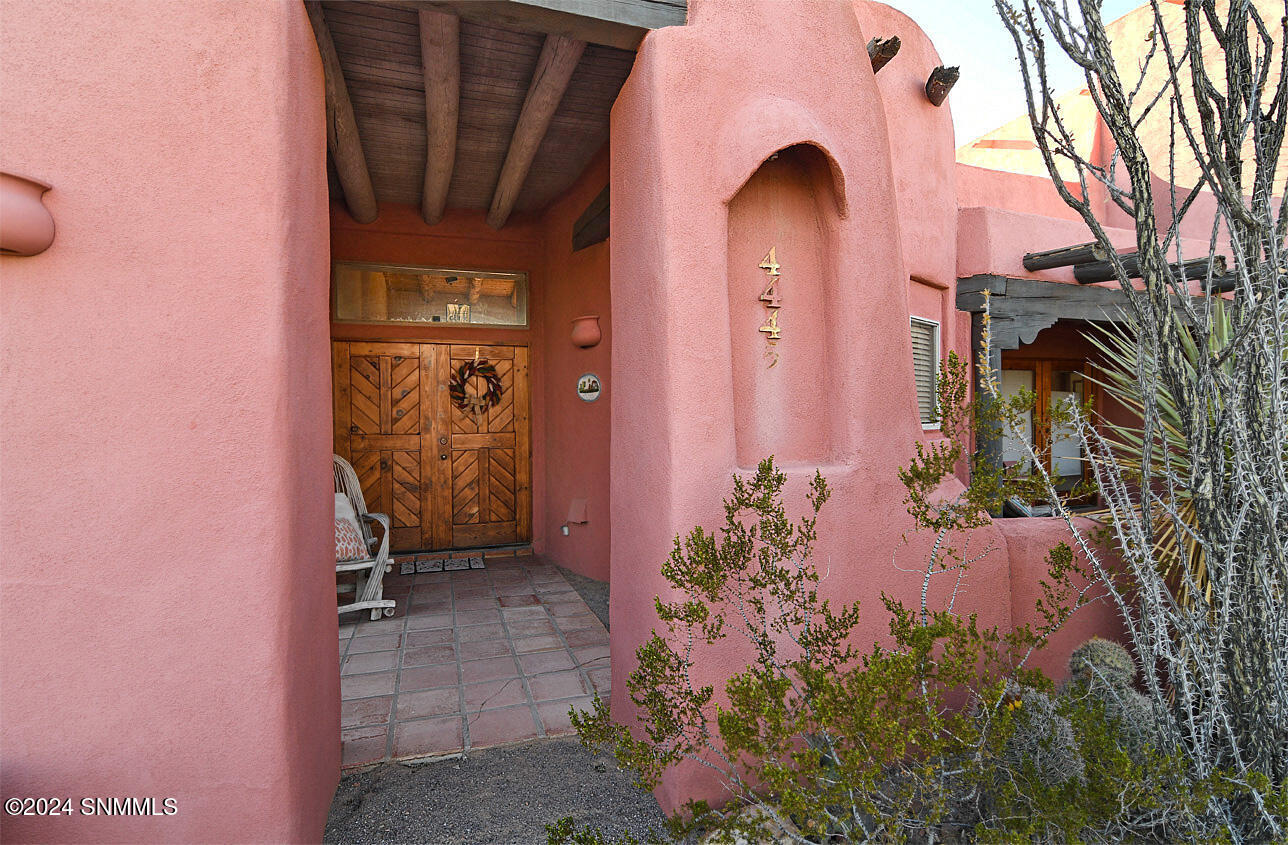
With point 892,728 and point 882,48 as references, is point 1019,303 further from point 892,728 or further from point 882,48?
point 892,728

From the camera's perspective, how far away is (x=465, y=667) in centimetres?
388

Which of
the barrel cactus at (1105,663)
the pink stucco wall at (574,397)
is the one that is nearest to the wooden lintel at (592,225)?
the pink stucco wall at (574,397)

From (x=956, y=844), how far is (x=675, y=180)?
2778 mm

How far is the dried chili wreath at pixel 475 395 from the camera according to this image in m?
6.42

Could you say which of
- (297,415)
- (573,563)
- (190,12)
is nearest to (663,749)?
(297,415)

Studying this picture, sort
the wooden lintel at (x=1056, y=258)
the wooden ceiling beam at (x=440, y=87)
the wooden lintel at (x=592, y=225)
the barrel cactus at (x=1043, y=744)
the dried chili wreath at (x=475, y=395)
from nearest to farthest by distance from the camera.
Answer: the barrel cactus at (x=1043, y=744), the wooden ceiling beam at (x=440, y=87), the wooden lintel at (x=592, y=225), the wooden lintel at (x=1056, y=258), the dried chili wreath at (x=475, y=395)

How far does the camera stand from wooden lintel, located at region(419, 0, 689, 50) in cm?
249

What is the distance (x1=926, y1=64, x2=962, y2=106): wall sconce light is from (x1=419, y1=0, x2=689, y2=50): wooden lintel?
313 cm

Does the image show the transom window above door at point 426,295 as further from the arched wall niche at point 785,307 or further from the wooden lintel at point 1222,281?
the wooden lintel at point 1222,281

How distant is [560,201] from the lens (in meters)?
5.98

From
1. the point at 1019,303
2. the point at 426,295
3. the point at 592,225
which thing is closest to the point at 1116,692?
the point at 1019,303

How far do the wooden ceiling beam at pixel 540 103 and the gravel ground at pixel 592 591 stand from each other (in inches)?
133

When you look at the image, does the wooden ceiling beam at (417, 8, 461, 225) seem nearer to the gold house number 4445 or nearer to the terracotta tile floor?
the gold house number 4445

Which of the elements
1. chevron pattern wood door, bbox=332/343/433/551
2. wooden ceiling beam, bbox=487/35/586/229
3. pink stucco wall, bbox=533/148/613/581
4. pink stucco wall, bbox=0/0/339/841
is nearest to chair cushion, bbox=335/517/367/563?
chevron pattern wood door, bbox=332/343/433/551
